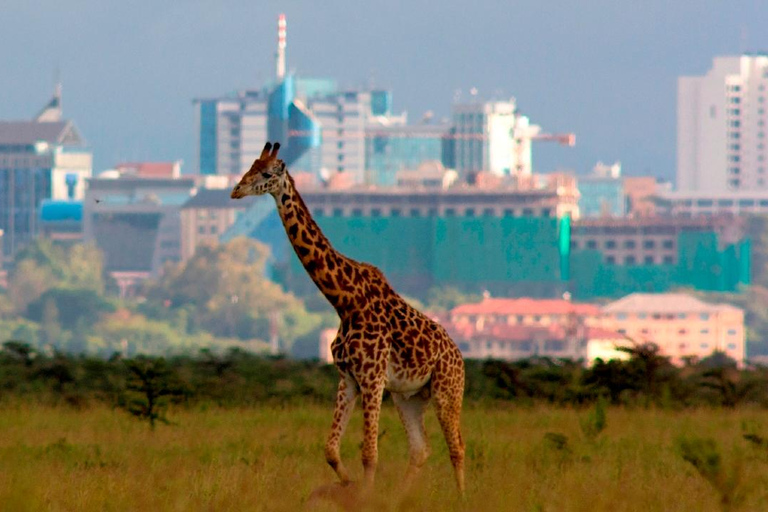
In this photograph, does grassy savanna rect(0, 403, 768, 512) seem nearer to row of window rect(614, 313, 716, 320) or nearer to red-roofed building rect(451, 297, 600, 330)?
row of window rect(614, 313, 716, 320)

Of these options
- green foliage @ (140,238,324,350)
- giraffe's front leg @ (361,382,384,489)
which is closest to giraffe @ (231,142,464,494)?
giraffe's front leg @ (361,382,384,489)

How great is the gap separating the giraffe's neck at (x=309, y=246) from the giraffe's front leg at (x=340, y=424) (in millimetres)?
570

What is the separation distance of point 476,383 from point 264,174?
14.2 metres

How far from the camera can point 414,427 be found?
17.2 m

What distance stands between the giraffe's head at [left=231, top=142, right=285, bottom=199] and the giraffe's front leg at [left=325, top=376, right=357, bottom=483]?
1503mm

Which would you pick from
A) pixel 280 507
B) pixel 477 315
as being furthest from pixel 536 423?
pixel 477 315

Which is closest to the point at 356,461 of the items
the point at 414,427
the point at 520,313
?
the point at 414,427

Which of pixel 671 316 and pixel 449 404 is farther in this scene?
pixel 671 316

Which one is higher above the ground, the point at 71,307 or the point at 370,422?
the point at 370,422

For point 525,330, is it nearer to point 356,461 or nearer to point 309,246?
point 356,461

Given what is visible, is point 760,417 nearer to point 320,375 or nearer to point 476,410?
point 476,410

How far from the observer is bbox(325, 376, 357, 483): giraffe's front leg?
53.6 feet

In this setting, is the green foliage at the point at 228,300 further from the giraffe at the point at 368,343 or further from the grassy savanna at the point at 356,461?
the giraffe at the point at 368,343

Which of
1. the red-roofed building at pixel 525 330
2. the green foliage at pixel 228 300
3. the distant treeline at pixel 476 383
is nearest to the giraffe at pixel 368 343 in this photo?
the distant treeline at pixel 476 383
